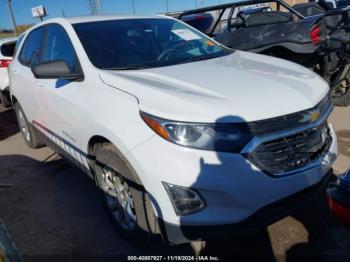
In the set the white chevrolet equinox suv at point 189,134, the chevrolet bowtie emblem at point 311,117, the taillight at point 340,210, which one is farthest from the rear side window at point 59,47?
the taillight at point 340,210

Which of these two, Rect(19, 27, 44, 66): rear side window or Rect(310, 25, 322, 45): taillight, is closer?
Rect(19, 27, 44, 66): rear side window

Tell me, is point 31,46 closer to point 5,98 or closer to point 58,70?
point 58,70

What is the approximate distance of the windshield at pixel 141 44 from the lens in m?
3.07

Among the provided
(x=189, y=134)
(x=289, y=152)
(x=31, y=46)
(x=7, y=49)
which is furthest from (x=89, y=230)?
(x=7, y=49)

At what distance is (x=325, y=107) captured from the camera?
8.81 ft

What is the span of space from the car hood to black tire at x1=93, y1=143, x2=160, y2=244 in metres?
0.47

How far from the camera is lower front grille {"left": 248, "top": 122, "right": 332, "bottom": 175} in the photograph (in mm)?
2150

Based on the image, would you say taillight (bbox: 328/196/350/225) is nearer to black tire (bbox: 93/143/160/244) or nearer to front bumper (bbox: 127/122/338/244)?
front bumper (bbox: 127/122/338/244)

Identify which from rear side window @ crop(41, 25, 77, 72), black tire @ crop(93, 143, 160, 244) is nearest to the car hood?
black tire @ crop(93, 143, 160, 244)

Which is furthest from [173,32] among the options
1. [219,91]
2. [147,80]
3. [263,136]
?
[263,136]

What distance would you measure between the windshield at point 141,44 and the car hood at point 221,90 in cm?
24

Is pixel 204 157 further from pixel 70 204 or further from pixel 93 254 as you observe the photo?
pixel 70 204

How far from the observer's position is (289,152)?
2266mm

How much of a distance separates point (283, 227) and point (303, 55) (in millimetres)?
3059
